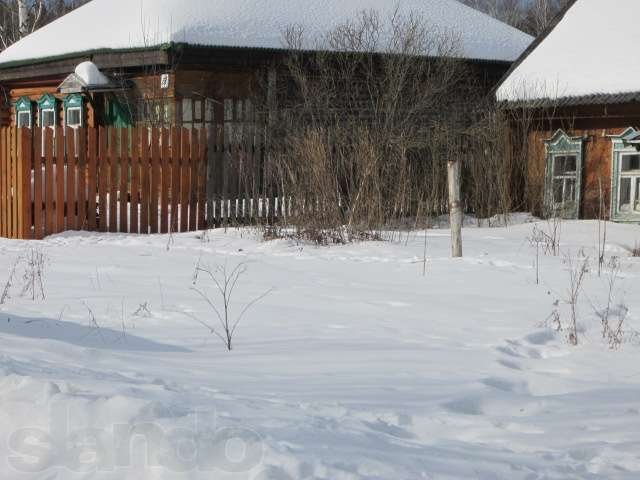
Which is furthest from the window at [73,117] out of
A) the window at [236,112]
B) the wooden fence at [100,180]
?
the wooden fence at [100,180]

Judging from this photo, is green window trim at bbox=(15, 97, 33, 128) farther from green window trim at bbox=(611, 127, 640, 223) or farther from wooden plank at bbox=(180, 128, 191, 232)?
green window trim at bbox=(611, 127, 640, 223)

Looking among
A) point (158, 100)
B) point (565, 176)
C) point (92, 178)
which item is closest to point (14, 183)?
point (92, 178)

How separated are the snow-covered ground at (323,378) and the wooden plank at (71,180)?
340 centimetres

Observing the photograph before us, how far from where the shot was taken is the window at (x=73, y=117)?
18922 mm

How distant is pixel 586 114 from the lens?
14.8 meters

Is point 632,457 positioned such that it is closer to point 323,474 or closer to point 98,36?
point 323,474

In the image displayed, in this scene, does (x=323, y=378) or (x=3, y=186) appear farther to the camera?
(x=3, y=186)

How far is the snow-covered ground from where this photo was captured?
3.05 m

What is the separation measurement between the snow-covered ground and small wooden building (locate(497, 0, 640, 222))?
20.8 ft

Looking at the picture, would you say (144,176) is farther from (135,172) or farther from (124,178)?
(124,178)

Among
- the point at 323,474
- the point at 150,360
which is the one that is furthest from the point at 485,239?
the point at 323,474

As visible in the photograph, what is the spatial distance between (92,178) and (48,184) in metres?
0.57

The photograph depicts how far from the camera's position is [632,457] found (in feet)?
10.7

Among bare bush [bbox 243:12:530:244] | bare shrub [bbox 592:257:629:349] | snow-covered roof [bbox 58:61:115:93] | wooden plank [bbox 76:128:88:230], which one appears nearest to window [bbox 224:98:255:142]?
bare bush [bbox 243:12:530:244]
